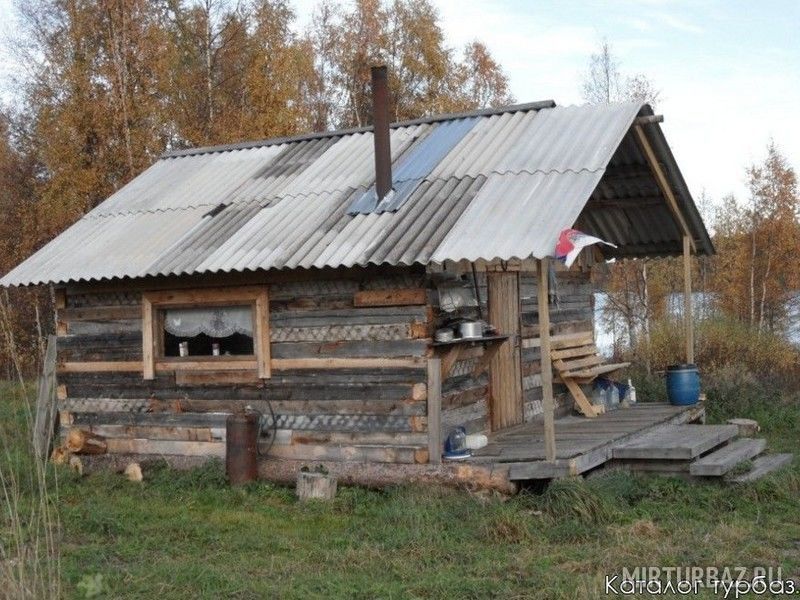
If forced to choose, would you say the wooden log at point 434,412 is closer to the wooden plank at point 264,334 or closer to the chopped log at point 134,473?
the wooden plank at point 264,334

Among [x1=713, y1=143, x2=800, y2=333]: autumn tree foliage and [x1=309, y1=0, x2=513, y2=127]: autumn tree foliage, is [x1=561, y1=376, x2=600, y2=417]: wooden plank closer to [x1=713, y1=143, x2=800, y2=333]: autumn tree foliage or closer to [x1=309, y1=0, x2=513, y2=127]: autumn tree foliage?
[x1=713, y1=143, x2=800, y2=333]: autumn tree foliage

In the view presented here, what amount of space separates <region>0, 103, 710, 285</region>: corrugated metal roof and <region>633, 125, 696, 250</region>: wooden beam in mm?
159

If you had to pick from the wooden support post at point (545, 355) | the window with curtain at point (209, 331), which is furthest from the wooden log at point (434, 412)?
the window with curtain at point (209, 331)

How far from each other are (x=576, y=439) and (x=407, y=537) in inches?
122

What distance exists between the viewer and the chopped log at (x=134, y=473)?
1179cm

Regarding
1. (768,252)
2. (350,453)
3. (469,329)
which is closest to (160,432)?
(350,453)

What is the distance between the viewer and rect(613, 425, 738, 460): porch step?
403 inches

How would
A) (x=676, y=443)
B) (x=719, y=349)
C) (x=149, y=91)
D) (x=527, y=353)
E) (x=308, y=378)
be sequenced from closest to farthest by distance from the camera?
(x=676, y=443) < (x=308, y=378) < (x=527, y=353) < (x=719, y=349) < (x=149, y=91)

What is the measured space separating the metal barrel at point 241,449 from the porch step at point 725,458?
4623 mm

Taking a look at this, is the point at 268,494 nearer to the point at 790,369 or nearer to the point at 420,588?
the point at 420,588

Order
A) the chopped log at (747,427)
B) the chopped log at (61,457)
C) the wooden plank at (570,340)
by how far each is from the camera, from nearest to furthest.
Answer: the chopped log at (61,457)
the wooden plank at (570,340)
the chopped log at (747,427)

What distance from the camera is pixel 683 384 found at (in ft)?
45.1

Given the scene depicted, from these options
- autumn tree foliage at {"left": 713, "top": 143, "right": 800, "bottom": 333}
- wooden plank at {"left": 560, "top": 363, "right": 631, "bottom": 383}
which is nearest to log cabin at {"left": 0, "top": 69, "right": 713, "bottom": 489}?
wooden plank at {"left": 560, "top": 363, "right": 631, "bottom": 383}

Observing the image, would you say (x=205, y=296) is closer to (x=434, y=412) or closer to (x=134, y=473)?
(x=134, y=473)
